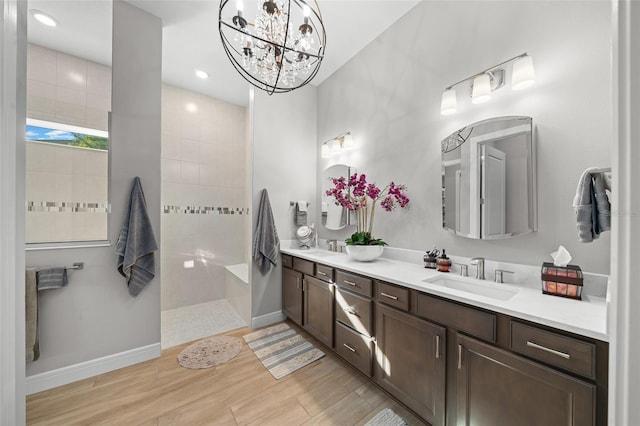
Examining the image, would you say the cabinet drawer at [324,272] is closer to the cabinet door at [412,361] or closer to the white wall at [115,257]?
the cabinet door at [412,361]

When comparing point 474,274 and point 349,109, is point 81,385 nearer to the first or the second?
point 474,274

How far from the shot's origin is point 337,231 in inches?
117

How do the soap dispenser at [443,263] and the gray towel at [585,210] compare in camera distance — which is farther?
the soap dispenser at [443,263]

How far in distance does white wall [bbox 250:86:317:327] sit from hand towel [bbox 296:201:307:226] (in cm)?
8

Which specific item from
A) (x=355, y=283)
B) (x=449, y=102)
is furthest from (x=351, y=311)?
(x=449, y=102)

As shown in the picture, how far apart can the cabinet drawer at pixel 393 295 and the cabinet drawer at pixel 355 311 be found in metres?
0.12

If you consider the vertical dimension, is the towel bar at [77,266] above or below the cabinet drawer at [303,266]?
above

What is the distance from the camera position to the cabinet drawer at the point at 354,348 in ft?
5.71

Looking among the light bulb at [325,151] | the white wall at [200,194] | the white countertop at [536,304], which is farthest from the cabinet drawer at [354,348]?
the white wall at [200,194]

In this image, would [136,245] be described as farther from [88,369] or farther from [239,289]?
[239,289]

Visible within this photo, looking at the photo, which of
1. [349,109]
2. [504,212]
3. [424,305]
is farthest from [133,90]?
[504,212]

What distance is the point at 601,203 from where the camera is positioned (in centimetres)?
93

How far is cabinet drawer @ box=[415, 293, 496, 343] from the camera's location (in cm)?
112
